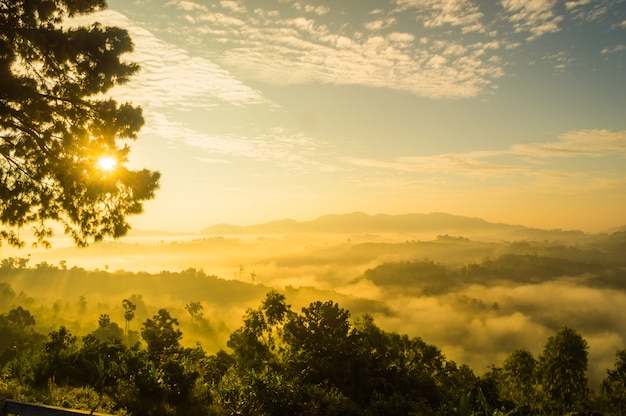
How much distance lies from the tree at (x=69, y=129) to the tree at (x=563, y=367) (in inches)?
1562

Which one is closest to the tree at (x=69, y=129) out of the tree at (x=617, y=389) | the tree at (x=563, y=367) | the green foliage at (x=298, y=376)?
the green foliage at (x=298, y=376)

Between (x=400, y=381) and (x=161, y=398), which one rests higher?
(x=161, y=398)

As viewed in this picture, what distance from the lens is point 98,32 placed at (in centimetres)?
1217

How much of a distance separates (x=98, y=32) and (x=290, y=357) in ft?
70.5

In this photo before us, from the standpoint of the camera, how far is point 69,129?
13.1 meters

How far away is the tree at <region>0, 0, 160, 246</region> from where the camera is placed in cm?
1208

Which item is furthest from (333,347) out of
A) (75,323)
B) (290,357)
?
(75,323)

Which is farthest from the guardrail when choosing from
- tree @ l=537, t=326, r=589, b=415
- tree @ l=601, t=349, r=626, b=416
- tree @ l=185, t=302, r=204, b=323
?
tree @ l=185, t=302, r=204, b=323

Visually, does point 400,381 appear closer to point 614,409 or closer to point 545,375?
point 614,409

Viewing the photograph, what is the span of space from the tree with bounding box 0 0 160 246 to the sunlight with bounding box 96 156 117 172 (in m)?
0.04

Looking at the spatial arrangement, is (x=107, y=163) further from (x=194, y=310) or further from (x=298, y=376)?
(x=194, y=310)

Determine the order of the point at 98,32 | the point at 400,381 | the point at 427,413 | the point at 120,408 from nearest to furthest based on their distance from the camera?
1. the point at 120,408
2. the point at 98,32
3. the point at 427,413
4. the point at 400,381

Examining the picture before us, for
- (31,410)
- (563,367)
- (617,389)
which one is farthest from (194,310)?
(31,410)

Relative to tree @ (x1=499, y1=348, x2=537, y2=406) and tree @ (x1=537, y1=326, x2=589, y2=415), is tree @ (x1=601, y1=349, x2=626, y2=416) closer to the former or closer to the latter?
tree @ (x1=537, y1=326, x2=589, y2=415)
